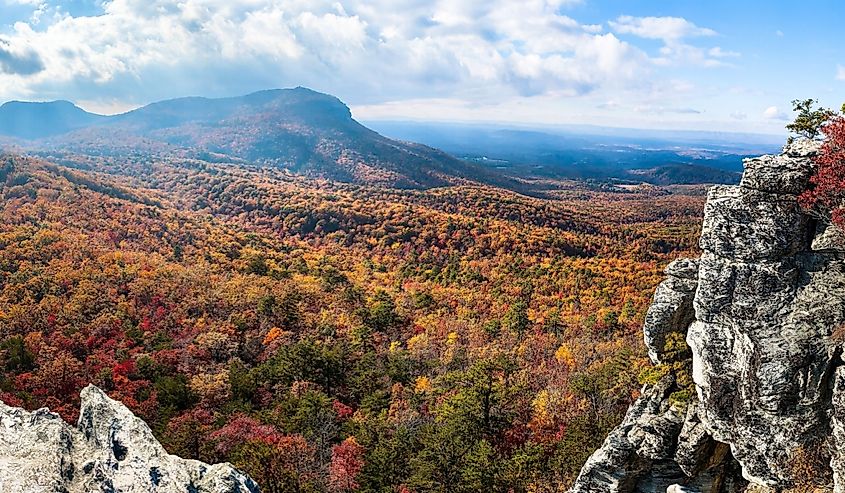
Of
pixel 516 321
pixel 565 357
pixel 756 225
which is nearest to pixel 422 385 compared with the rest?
pixel 565 357

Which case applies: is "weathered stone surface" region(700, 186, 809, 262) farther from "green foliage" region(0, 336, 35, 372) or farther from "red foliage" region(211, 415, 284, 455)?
"green foliage" region(0, 336, 35, 372)

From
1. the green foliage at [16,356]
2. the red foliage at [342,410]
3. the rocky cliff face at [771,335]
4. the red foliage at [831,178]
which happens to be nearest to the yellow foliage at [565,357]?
the red foliage at [342,410]

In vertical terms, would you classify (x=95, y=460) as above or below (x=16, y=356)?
above

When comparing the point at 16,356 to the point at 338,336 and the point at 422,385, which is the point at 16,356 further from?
the point at 422,385

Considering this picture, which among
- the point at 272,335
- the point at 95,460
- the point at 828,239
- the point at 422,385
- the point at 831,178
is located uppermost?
the point at 831,178

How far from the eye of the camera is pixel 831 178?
412 inches

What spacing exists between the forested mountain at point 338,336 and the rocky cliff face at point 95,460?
7.88 m

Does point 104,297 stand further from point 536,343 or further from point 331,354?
point 536,343

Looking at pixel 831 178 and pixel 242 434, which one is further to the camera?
pixel 242 434

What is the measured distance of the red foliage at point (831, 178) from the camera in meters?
10.4

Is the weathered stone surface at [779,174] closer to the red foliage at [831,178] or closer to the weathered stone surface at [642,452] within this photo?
the red foliage at [831,178]

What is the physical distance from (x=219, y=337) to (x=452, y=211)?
72680 mm

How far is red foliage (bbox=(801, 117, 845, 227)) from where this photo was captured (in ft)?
34.1

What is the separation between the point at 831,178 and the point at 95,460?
1839cm
